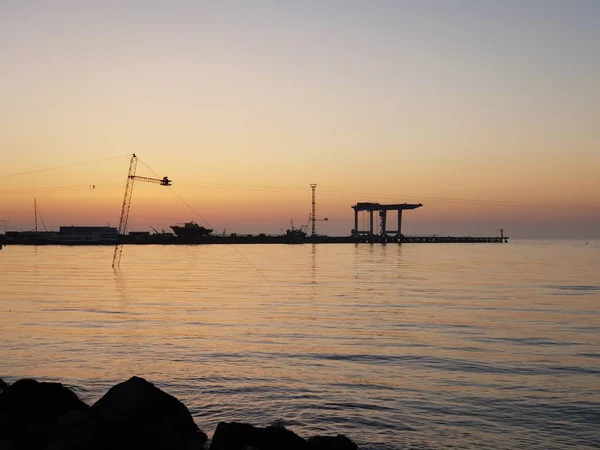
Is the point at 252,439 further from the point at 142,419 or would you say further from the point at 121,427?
the point at 121,427

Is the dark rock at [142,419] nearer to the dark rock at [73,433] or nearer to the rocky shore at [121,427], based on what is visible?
the rocky shore at [121,427]

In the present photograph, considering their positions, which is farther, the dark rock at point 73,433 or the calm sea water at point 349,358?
the calm sea water at point 349,358

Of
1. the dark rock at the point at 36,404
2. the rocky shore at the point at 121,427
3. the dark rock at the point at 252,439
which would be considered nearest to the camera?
the rocky shore at the point at 121,427

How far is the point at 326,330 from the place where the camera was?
2900 cm

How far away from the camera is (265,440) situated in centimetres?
1112

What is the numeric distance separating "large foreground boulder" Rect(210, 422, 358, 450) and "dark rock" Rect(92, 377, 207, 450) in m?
1.08

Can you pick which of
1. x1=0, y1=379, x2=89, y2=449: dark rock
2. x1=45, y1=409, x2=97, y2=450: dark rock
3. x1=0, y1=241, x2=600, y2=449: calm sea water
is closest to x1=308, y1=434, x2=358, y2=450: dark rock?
x1=0, y1=241, x2=600, y2=449: calm sea water

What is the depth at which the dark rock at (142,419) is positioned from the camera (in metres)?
11.2

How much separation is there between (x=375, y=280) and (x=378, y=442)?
48.7 meters

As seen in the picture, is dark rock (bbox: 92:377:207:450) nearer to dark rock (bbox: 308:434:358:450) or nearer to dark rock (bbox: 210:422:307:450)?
dark rock (bbox: 210:422:307:450)

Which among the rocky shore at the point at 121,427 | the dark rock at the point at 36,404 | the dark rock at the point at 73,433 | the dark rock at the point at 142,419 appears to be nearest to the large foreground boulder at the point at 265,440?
the rocky shore at the point at 121,427

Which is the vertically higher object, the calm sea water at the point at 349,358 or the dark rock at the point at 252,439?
the dark rock at the point at 252,439

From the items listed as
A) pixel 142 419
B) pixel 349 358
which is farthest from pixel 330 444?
pixel 349 358

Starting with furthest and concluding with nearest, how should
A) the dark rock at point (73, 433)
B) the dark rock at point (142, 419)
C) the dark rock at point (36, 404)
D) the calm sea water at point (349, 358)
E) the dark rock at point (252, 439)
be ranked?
the calm sea water at point (349, 358)
the dark rock at point (36, 404)
the dark rock at point (142, 419)
the dark rock at point (252, 439)
the dark rock at point (73, 433)
